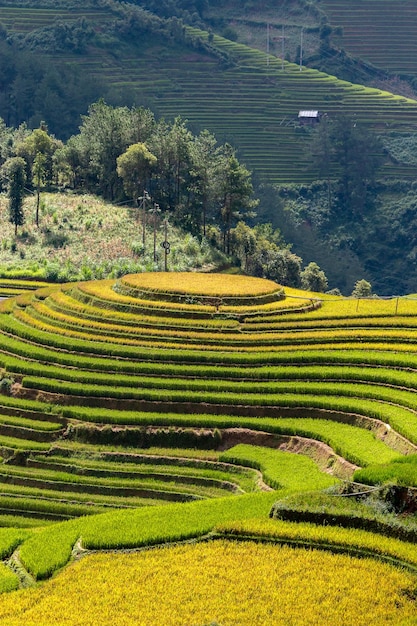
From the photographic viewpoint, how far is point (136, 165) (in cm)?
8238

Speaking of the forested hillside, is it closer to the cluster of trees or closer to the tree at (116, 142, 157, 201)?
the cluster of trees

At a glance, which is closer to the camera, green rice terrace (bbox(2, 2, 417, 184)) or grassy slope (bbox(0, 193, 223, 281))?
grassy slope (bbox(0, 193, 223, 281))

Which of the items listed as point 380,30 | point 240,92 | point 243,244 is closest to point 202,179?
point 243,244

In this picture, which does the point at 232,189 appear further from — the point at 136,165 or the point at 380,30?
the point at 380,30

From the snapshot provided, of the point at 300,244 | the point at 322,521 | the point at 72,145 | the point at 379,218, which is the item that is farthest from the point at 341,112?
the point at 322,521

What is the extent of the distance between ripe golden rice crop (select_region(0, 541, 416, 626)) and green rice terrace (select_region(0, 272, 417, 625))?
0.52 m

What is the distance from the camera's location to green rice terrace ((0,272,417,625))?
28953 mm

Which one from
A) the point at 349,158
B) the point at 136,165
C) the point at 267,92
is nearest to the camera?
the point at 136,165

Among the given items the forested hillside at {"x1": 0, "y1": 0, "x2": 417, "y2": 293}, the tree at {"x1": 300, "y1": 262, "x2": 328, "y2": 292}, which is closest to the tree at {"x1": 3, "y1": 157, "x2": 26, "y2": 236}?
the tree at {"x1": 300, "y1": 262, "x2": 328, "y2": 292}

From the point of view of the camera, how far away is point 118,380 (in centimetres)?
4594

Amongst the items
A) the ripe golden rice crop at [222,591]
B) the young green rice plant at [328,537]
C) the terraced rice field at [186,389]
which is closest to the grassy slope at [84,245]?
the terraced rice field at [186,389]

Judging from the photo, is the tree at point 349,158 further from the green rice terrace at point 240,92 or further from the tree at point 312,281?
the tree at point 312,281

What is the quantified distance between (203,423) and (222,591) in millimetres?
18038

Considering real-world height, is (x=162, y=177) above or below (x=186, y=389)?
above
